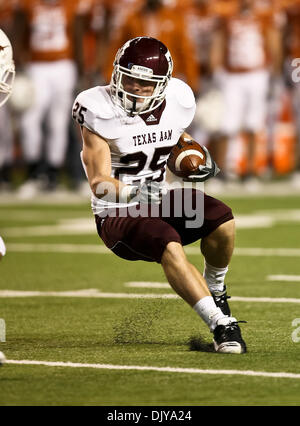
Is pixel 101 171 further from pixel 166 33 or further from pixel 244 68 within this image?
pixel 244 68

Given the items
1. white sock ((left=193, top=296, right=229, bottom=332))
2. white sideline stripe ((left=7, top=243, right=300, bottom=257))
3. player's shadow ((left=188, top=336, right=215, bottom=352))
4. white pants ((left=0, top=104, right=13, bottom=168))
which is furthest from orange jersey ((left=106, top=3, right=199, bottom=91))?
white sock ((left=193, top=296, right=229, bottom=332))

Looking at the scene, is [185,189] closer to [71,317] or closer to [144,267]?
[71,317]

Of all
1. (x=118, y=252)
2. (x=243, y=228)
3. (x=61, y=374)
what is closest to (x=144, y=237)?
(x=118, y=252)

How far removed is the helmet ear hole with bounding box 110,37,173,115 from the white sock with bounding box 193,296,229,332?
0.89m

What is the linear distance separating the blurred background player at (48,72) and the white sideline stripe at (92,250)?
3123 mm

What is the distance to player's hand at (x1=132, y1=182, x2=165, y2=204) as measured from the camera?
4602 millimetres

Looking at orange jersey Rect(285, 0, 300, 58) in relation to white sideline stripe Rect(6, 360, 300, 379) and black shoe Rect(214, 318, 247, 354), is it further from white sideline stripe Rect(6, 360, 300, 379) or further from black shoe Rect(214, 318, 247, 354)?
white sideline stripe Rect(6, 360, 300, 379)

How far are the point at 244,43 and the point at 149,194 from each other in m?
7.27

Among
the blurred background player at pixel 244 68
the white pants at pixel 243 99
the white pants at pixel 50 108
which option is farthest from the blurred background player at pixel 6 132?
the white pants at pixel 243 99

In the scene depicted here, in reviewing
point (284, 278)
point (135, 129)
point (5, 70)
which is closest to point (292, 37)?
point (284, 278)

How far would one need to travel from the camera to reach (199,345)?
4723mm

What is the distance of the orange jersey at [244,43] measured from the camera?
38.2 ft

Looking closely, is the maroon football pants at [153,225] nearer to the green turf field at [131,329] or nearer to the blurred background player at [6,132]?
the green turf field at [131,329]

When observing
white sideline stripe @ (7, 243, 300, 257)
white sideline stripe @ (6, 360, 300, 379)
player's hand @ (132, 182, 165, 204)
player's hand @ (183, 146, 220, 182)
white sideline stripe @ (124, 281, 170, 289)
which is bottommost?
white sideline stripe @ (6, 360, 300, 379)
